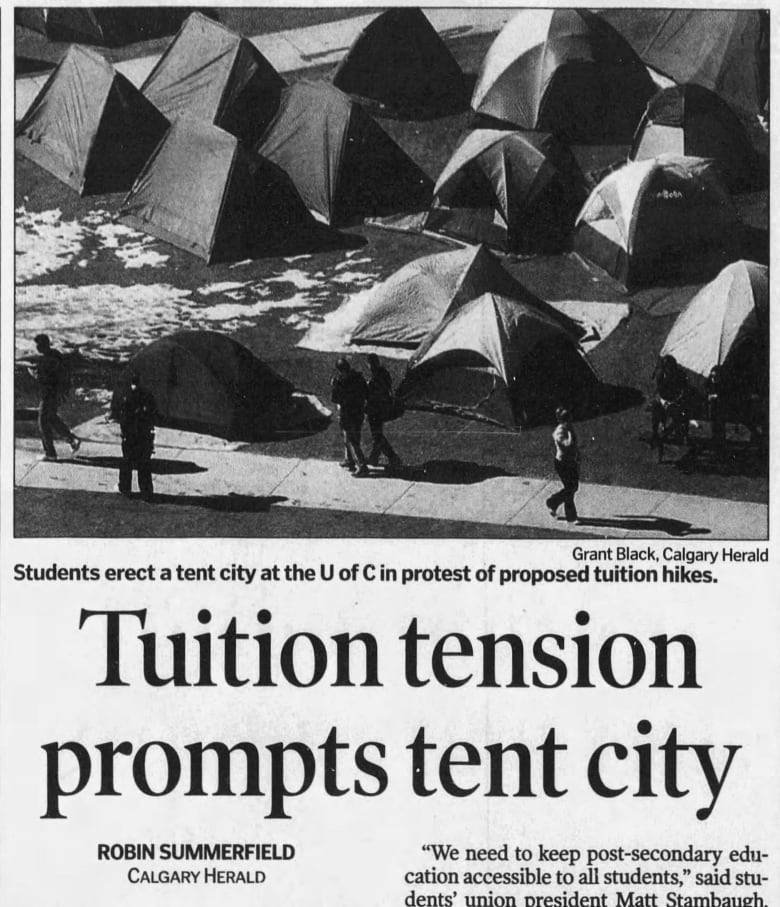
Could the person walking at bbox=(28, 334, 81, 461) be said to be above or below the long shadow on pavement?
above

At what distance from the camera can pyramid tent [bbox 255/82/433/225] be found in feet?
32.3

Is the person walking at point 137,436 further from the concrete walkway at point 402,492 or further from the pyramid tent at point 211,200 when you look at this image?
the pyramid tent at point 211,200

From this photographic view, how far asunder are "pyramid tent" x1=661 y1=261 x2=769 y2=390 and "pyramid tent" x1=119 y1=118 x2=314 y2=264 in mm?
2530

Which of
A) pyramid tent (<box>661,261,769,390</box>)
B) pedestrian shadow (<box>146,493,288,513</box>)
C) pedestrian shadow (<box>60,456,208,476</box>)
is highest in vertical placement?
pyramid tent (<box>661,261,769,390</box>)

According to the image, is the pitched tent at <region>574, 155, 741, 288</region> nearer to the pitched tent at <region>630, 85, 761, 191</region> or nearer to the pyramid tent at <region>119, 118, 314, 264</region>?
the pitched tent at <region>630, 85, 761, 191</region>

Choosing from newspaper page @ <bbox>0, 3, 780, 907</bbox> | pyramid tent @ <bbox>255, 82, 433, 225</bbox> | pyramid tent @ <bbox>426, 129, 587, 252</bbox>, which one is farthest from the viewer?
pyramid tent @ <bbox>255, 82, 433, 225</bbox>

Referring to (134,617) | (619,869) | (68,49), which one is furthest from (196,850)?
(68,49)

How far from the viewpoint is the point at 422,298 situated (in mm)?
9352

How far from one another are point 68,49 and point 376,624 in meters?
3.92

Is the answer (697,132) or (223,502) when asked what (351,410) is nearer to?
(223,502)

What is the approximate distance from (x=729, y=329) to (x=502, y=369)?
4.49 feet

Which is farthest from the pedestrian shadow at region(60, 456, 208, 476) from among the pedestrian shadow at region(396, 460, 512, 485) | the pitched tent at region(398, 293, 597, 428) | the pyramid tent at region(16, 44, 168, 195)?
the pyramid tent at region(16, 44, 168, 195)

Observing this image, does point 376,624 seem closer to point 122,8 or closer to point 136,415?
point 136,415

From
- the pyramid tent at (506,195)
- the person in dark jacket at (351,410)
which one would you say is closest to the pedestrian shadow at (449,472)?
the person in dark jacket at (351,410)
